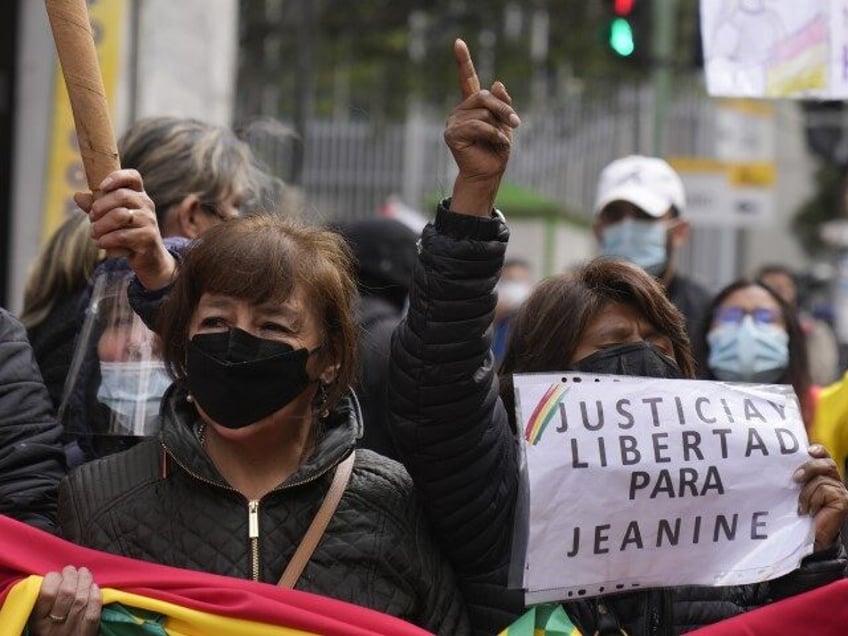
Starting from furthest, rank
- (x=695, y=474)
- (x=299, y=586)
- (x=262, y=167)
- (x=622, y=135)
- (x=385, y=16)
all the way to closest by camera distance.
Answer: (x=622, y=135), (x=385, y=16), (x=262, y=167), (x=695, y=474), (x=299, y=586)

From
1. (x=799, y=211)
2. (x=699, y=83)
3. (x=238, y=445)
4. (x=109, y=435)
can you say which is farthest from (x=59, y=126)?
(x=799, y=211)

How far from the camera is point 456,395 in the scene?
316 cm

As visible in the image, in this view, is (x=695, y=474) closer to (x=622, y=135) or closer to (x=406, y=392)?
(x=406, y=392)

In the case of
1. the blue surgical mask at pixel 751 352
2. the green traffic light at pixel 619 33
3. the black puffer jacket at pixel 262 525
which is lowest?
the black puffer jacket at pixel 262 525

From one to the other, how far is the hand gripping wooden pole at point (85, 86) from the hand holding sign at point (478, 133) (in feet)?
2.19

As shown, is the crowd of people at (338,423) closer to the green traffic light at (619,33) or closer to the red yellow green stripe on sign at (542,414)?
the red yellow green stripe on sign at (542,414)

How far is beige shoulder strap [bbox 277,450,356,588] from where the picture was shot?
3076mm

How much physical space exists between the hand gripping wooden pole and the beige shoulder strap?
61cm

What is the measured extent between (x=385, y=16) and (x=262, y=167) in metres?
15.4

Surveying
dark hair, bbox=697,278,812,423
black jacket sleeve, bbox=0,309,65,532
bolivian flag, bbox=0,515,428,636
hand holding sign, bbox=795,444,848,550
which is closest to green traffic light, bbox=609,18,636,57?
dark hair, bbox=697,278,812,423

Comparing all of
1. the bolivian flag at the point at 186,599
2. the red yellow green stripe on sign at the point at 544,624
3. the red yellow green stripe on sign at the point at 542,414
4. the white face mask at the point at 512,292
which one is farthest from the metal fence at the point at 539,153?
the bolivian flag at the point at 186,599

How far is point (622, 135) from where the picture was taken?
21.4 m

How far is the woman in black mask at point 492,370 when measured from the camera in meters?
3.11

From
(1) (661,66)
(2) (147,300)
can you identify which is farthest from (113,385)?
(1) (661,66)
